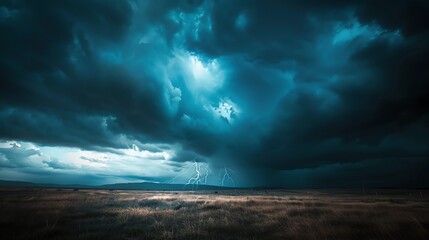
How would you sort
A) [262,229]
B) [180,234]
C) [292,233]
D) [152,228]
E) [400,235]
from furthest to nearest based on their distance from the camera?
[152,228], [262,229], [180,234], [292,233], [400,235]

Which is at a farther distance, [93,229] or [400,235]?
[93,229]

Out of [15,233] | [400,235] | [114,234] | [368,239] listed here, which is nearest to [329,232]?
[368,239]

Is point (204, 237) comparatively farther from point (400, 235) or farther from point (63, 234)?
point (400, 235)

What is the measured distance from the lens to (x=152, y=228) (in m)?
14.8

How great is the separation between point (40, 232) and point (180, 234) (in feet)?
23.1

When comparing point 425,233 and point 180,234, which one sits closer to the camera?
point 425,233

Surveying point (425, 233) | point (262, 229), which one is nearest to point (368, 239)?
point (425, 233)

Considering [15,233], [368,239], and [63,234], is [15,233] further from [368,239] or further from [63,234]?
[368,239]

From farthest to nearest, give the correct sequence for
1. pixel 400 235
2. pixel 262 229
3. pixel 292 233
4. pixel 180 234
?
1. pixel 262 229
2. pixel 180 234
3. pixel 292 233
4. pixel 400 235

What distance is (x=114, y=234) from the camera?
13172 millimetres

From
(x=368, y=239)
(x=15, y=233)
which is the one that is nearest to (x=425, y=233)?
(x=368, y=239)

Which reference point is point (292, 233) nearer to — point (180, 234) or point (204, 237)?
point (204, 237)

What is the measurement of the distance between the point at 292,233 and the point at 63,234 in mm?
11241

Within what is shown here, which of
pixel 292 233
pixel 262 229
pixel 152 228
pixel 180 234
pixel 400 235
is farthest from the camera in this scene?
pixel 152 228
